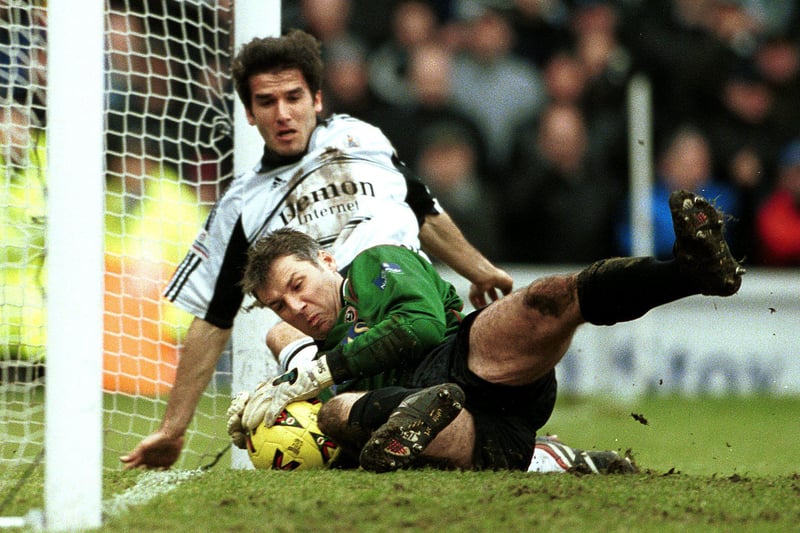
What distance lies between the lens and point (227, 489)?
3191 millimetres

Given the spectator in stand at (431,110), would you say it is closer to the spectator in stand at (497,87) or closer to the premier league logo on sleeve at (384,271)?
the spectator in stand at (497,87)

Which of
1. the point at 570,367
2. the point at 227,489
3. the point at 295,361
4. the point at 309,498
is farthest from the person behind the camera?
the point at 570,367

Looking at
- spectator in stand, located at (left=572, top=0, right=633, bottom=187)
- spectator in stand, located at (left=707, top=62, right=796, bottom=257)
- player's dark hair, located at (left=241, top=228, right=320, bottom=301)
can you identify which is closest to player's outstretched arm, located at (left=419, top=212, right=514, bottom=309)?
player's dark hair, located at (left=241, top=228, right=320, bottom=301)

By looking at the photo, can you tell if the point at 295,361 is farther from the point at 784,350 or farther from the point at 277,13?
the point at 784,350

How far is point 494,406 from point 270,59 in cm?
174

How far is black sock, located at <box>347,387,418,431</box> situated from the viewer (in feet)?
11.6

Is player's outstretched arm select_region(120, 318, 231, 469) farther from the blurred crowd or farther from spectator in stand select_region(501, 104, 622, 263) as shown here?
spectator in stand select_region(501, 104, 622, 263)

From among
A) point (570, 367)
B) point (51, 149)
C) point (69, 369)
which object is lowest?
point (570, 367)

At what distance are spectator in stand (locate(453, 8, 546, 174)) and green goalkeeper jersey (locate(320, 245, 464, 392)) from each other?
17.1ft

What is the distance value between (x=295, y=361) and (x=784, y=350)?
5423 millimetres

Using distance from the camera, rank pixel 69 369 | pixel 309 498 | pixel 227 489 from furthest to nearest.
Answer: pixel 227 489 < pixel 309 498 < pixel 69 369

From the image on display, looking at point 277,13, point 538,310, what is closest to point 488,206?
point 277,13

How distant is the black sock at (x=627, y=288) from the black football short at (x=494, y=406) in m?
0.46

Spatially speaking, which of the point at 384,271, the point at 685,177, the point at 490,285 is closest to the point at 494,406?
the point at 384,271
